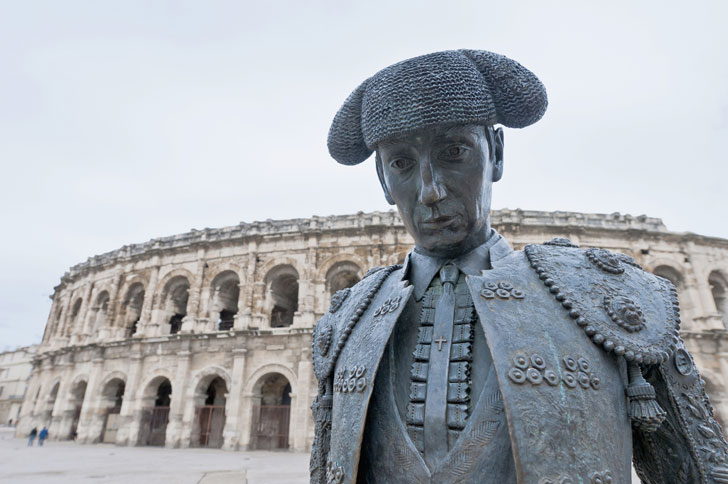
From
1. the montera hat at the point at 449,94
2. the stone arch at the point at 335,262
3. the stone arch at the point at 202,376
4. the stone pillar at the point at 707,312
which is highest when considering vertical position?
the stone arch at the point at 335,262

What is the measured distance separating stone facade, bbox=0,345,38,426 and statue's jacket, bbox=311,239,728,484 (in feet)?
175

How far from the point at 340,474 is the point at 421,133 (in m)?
1.12

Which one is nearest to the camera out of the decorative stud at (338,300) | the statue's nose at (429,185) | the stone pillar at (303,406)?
the statue's nose at (429,185)

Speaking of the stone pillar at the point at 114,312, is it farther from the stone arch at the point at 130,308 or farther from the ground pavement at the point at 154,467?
the ground pavement at the point at 154,467

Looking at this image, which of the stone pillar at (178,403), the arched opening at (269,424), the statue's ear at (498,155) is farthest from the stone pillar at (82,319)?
the statue's ear at (498,155)

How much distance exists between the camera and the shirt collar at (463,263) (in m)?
1.48

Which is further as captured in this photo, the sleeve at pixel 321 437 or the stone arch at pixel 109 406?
the stone arch at pixel 109 406

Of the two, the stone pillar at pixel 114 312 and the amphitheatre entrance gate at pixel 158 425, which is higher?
the stone pillar at pixel 114 312

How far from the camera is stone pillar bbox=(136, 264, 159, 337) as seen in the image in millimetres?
18209

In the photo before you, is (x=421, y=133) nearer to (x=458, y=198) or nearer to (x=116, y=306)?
(x=458, y=198)

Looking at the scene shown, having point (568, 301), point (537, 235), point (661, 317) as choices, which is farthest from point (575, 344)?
point (537, 235)

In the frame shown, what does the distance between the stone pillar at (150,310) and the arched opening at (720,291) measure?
2557cm

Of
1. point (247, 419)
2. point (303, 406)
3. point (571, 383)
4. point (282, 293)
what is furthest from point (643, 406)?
point (282, 293)

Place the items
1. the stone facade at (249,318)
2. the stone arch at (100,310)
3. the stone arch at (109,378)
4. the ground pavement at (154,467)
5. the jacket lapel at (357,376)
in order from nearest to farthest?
1. the jacket lapel at (357,376)
2. the ground pavement at (154,467)
3. the stone facade at (249,318)
4. the stone arch at (109,378)
5. the stone arch at (100,310)
